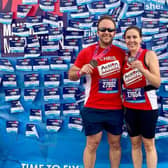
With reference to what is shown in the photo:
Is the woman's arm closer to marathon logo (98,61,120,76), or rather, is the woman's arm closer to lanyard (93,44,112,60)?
marathon logo (98,61,120,76)

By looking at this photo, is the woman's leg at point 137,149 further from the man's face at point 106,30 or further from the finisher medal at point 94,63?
the man's face at point 106,30

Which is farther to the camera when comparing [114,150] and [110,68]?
[114,150]

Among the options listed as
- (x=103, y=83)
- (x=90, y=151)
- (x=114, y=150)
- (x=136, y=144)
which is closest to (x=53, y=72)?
(x=103, y=83)

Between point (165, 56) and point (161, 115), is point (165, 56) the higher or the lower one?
the higher one

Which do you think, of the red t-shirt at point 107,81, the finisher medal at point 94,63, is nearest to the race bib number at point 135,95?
the red t-shirt at point 107,81

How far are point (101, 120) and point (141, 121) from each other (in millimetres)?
399

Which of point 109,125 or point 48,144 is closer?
point 109,125

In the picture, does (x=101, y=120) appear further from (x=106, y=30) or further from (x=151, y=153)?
(x=106, y=30)

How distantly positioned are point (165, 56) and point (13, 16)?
1.84m

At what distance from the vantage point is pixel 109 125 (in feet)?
9.25

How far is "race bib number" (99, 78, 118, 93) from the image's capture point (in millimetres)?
2754

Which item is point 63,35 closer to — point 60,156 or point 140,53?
point 140,53

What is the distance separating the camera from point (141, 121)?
8.67 feet

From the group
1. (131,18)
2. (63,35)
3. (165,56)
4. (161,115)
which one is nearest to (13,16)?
(63,35)
